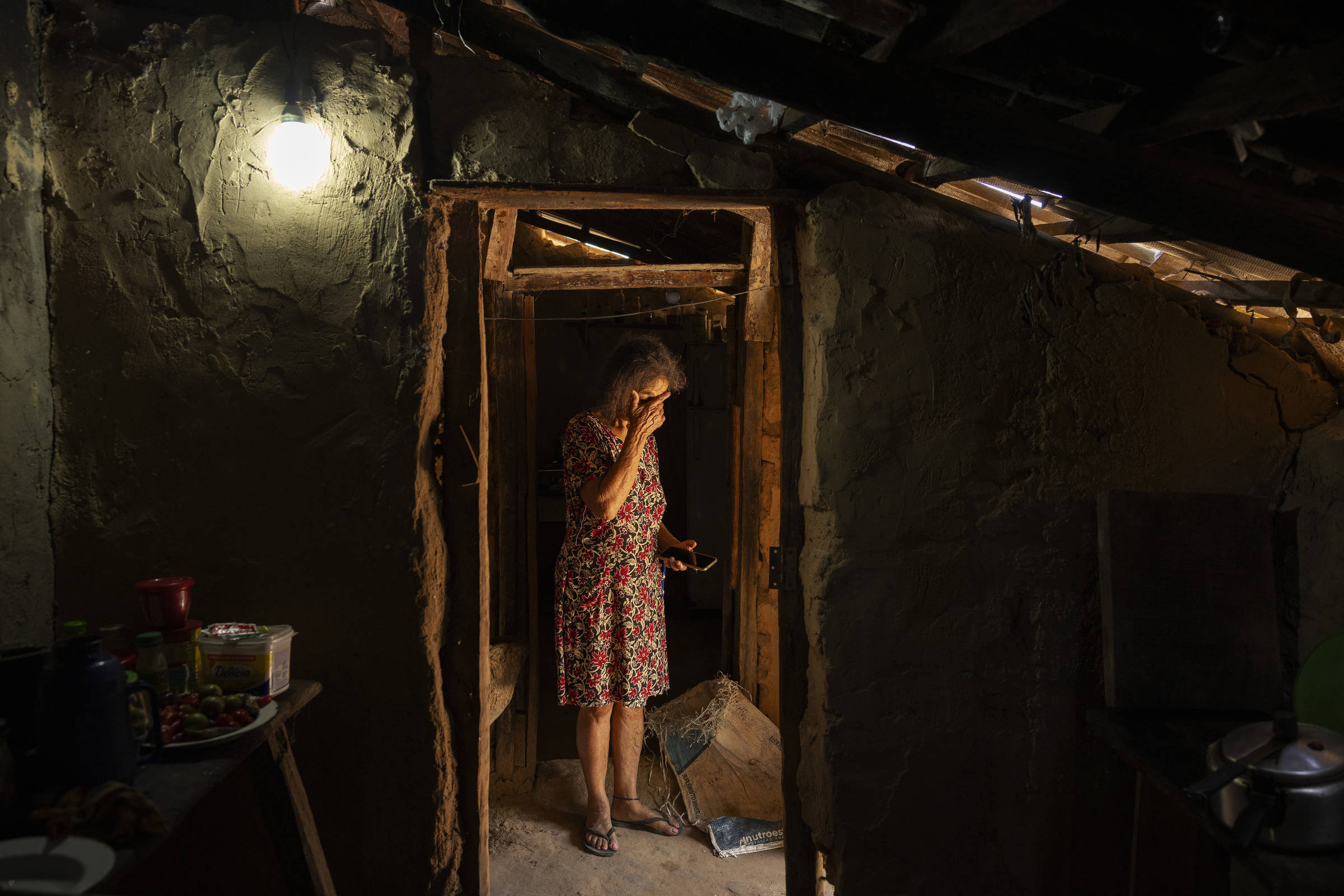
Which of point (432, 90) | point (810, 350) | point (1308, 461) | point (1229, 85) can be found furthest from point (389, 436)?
point (1308, 461)

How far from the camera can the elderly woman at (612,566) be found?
10.0 feet

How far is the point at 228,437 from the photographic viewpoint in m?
2.25

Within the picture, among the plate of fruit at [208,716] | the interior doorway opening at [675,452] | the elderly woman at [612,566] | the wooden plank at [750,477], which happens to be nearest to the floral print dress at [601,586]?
the elderly woman at [612,566]

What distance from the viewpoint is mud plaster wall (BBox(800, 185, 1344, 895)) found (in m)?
2.34

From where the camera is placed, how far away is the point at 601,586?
308 cm

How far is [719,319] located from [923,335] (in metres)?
3.99

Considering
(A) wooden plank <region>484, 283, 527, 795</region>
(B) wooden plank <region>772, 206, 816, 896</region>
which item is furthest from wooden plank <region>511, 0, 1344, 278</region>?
(A) wooden plank <region>484, 283, 527, 795</region>

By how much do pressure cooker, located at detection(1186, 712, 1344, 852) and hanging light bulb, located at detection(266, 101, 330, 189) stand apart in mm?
2596

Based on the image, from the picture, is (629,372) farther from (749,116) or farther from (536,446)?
(536,446)

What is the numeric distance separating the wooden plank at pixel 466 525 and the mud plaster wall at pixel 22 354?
A: 107 centimetres

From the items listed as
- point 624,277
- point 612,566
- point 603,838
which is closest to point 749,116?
point 624,277

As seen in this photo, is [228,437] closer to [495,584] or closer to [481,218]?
[481,218]

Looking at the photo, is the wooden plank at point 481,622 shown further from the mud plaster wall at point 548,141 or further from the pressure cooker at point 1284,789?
the pressure cooker at point 1284,789

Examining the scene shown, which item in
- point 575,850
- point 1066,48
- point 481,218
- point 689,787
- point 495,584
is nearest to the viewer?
point 1066,48
